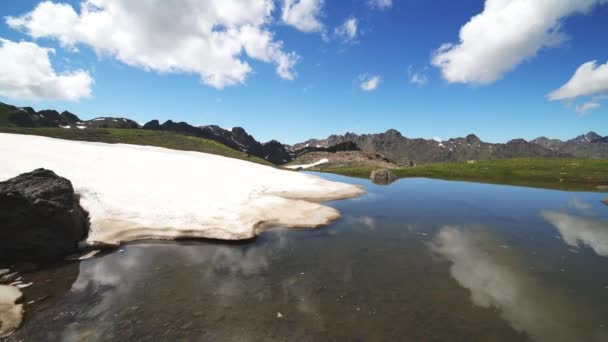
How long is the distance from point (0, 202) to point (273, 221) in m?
Result: 19.9

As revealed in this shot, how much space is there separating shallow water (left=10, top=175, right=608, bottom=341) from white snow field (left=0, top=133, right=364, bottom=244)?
2.39 metres

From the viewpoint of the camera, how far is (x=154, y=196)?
2953 centimetres

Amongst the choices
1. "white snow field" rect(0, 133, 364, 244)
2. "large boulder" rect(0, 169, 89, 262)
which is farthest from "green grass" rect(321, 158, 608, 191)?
"large boulder" rect(0, 169, 89, 262)

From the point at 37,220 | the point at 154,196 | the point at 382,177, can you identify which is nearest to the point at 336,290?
the point at 37,220

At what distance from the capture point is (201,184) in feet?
126

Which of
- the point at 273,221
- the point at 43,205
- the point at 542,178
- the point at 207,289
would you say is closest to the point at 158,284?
the point at 207,289

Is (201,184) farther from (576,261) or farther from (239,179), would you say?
(576,261)

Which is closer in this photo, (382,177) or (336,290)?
(336,290)

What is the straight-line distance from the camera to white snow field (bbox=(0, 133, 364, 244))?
23.2 metres

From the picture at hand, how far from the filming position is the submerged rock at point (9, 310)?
11.1 meters

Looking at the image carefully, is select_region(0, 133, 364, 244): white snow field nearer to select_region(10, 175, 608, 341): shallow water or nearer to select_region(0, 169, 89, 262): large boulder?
select_region(0, 169, 89, 262): large boulder

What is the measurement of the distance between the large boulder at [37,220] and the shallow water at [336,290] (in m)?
2.39

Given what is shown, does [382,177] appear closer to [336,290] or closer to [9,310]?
[336,290]

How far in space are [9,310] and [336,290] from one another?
613 inches
